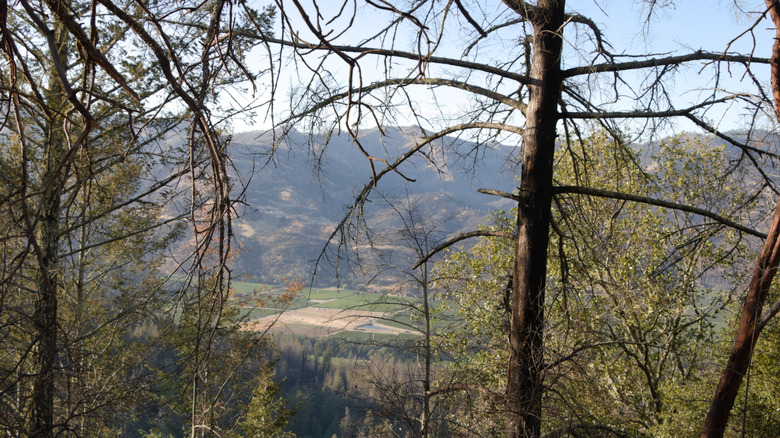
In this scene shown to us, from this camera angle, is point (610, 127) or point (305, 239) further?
point (305, 239)

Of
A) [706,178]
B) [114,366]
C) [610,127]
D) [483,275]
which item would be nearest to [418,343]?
[610,127]

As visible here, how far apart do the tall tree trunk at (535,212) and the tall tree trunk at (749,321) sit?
5.80 ft

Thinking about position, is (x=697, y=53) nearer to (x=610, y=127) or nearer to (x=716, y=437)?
(x=610, y=127)

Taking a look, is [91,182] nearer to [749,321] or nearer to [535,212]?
[535,212]

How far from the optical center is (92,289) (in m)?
13.2

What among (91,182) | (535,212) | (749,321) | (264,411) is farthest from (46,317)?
(264,411)

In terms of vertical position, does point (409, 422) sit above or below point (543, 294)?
below

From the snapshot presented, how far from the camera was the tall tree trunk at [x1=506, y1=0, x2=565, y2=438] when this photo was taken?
356cm

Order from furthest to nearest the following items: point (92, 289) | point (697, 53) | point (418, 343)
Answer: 1. point (92, 289)
2. point (418, 343)
3. point (697, 53)

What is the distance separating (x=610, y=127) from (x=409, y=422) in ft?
12.4

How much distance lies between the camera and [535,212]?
3.66m

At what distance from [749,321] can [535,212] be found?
236cm

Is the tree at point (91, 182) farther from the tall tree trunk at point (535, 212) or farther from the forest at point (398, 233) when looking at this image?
the tall tree trunk at point (535, 212)

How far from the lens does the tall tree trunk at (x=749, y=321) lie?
4090 millimetres
